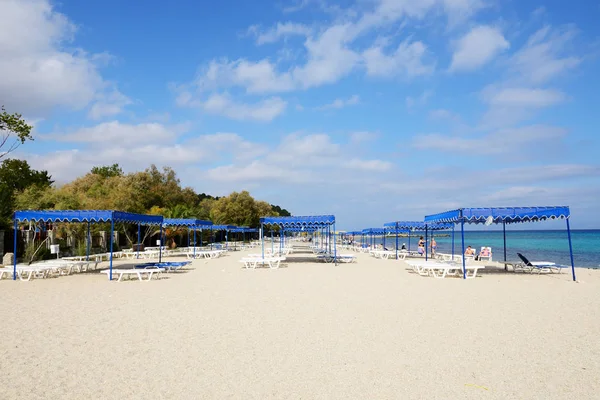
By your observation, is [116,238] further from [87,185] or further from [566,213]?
[566,213]

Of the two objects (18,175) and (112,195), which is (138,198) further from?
(18,175)

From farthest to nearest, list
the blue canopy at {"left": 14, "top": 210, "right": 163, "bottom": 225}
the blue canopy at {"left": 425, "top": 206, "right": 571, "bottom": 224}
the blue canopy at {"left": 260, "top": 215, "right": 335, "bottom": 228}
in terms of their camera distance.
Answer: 1. the blue canopy at {"left": 260, "top": 215, "right": 335, "bottom": 228}
2. the blue canopy at {"left": 425, "top": 206, "right": 571, "bottom": 224}
3. the blue canopy at {"left": 14, "top": 210, "right": 163, "bottom": 225}

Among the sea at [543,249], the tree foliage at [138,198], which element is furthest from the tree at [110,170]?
the sea at [543,249]

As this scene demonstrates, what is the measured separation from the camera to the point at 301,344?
20.1ft

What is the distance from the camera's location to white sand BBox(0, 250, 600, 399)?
4.47 m

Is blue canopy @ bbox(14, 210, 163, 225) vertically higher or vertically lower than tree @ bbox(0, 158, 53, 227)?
lower

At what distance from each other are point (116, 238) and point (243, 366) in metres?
25.8

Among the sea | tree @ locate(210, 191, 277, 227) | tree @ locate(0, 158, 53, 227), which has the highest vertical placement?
tree @ locate(0, 158, 53, 227)

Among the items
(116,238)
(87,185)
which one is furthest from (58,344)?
(87,185)

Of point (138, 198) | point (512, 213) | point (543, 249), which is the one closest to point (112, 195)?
point (138, 198)

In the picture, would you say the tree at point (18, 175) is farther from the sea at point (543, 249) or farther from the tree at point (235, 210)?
the sea at point (543, 249)

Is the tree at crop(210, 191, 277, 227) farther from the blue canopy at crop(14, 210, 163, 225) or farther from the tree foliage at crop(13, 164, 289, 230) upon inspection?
the blue canopy at crop(14, 210, 163, 225)

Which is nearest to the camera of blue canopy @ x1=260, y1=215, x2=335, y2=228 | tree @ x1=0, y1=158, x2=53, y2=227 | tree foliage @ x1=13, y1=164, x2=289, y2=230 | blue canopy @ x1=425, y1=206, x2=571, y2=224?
blue canopy @ x1=425, y1=206, x2=571, y2=224

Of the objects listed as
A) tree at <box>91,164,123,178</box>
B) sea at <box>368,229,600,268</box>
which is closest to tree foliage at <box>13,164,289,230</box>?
tree at <box>91,164,123,178</box>
